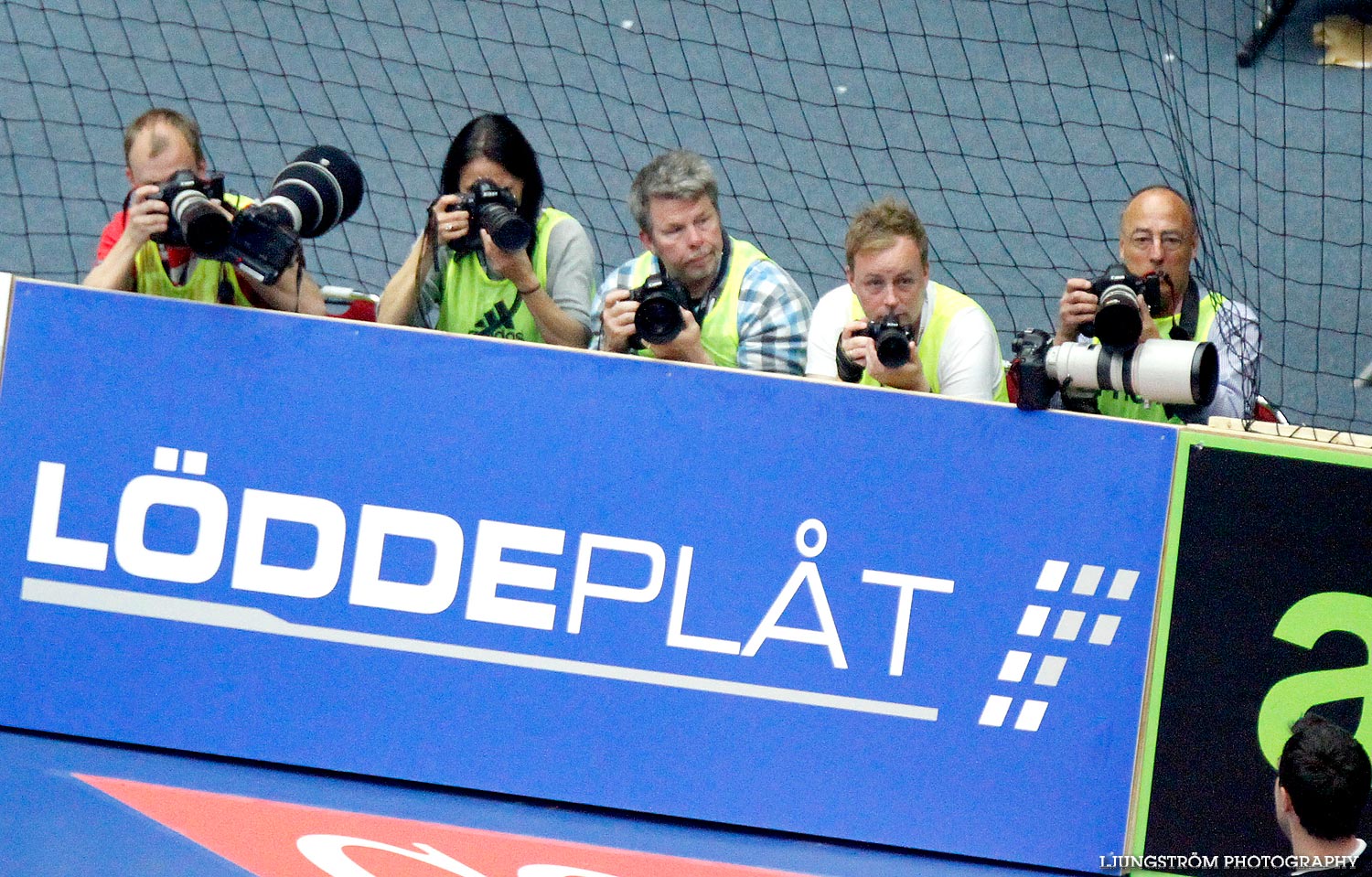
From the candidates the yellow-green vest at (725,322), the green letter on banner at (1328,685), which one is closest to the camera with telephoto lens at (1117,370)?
the green letter on banner at (1328,685)

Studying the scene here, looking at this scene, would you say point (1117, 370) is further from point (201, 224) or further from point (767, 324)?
point (201, 224)

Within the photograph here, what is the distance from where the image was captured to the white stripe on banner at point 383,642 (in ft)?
10.6

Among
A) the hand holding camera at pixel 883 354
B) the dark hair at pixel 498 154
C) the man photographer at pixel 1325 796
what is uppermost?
the dark hair at pixel 498 154

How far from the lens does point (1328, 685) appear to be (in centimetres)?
317

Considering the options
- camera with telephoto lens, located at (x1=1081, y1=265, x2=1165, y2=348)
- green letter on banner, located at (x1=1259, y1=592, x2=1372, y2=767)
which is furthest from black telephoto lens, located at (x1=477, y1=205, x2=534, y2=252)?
green letter on banner, located at (x1=1259, y1=592, x2=1372, y2=767)

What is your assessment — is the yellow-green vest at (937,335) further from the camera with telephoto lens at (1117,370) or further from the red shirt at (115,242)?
the red shirt at (115,242)

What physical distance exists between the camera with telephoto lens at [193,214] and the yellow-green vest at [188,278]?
174 mm

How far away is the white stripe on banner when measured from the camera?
10.6ft

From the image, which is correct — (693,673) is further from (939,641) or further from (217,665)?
(217,665)

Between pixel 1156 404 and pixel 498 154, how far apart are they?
169cm

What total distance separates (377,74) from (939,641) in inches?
203

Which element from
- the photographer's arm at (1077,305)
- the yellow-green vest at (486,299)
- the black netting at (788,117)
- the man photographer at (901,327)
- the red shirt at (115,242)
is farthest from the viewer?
the black netting at (788,117)

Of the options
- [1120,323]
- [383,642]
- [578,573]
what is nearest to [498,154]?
[578,573]

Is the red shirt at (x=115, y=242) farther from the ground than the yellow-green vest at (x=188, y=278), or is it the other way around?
the red shirt at (x=115, y=242)
